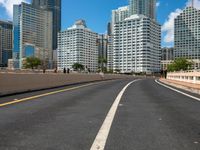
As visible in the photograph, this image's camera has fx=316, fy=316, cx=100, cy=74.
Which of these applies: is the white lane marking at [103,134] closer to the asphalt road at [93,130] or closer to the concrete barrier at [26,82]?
the asphalt road at [93,130]

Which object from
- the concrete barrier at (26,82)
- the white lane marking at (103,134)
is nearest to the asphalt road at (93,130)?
the white lane marking at (103,134)

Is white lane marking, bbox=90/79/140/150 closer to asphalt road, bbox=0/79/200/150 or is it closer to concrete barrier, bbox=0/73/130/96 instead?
asphalt road, bbox=0/79/200/150

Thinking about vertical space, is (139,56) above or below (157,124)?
above

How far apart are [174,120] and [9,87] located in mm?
10883

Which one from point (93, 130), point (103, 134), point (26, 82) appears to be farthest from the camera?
point (26, 82)

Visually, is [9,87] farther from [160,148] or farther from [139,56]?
[139,56]

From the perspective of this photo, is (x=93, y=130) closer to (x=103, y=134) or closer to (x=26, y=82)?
(x=103, y=134)

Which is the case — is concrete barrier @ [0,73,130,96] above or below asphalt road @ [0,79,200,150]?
above

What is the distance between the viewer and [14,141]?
529 cm

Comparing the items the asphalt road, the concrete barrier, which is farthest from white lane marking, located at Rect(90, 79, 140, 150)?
the concrete barrier

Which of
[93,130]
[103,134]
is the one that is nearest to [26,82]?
[93,130]

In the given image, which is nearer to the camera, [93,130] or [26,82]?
[93,130]

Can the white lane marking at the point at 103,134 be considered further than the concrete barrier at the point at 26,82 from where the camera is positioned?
No

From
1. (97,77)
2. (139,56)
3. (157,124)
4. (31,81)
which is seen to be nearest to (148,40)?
(139,56)
